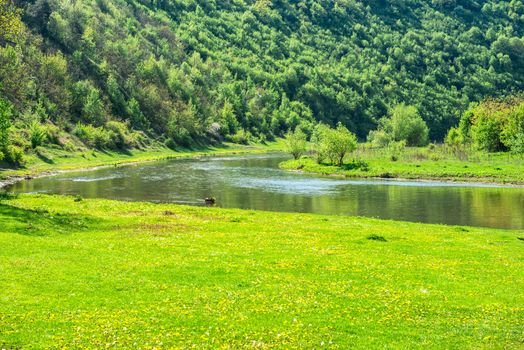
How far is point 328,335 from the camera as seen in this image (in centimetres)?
2069

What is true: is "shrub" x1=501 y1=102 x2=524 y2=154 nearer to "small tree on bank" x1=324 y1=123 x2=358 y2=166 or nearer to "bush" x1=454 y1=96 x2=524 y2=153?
"bush" x1=454 y1=96 x2=524 y2=153

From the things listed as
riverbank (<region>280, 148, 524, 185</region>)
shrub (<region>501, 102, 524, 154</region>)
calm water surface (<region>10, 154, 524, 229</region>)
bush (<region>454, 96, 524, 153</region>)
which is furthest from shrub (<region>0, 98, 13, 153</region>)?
bush (<region>454, 96, 524, 153</region>)

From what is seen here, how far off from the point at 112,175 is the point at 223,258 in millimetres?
94677

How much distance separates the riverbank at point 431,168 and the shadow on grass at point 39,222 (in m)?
88.7

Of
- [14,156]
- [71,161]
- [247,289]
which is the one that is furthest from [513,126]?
[247,289]

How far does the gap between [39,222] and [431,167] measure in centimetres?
10434

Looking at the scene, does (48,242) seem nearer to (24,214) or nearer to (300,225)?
(24,214)

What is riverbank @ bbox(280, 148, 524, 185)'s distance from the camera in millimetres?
115688

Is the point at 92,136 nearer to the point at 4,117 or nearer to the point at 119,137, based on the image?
the point at 119,137

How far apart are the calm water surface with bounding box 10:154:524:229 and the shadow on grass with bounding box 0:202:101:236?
3373 centimetres

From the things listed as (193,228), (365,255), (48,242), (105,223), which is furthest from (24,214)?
(365,255)

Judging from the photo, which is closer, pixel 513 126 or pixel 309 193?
pixel 309 193

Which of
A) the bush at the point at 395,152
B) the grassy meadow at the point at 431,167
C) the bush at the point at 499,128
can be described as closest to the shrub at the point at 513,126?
the bush at the point at 499,128

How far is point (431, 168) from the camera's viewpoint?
421 feet
